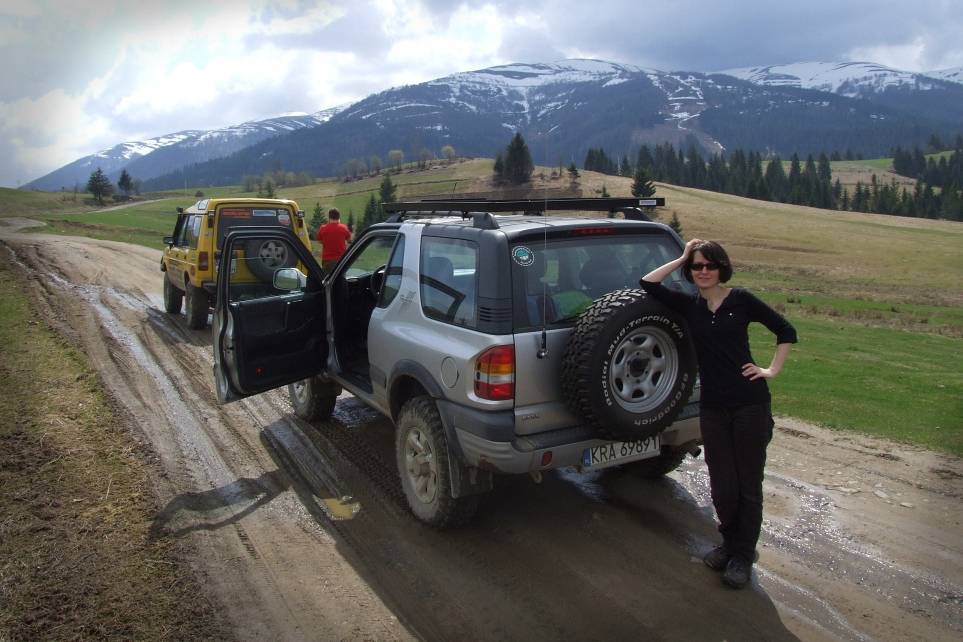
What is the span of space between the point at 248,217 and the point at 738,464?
10118 millimetres

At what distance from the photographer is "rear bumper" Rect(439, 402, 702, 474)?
12.6 feet

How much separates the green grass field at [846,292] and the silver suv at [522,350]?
3.18 metres

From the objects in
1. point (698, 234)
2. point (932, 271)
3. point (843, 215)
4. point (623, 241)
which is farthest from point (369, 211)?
point (843, 215)

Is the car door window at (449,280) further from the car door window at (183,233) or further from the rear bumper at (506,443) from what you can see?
A: the car door window at (183,233)

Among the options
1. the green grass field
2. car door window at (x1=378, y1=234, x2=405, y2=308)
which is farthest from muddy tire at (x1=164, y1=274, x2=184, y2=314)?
car door window at (x1=378, y1=234, x2=405, y2=308)

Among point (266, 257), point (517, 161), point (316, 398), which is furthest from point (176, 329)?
point (517, 161)

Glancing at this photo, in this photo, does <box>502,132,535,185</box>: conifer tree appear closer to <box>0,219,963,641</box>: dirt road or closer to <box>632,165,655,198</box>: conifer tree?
<box>632,165,655,198</box>: conifer tree

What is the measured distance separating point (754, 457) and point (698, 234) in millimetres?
69212

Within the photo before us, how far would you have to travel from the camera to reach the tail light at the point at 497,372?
3838 millimetres

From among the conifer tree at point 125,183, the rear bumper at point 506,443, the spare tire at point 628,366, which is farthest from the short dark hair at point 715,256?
the conifer tree at point 125,183

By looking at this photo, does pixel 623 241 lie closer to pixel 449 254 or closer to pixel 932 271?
pixel 449 254

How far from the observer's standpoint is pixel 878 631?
3379 millimetres

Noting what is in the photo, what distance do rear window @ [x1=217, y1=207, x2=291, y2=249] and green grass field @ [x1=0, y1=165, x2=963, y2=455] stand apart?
2377 millimetres

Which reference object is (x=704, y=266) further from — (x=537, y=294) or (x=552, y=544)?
(x=552, y=544)
